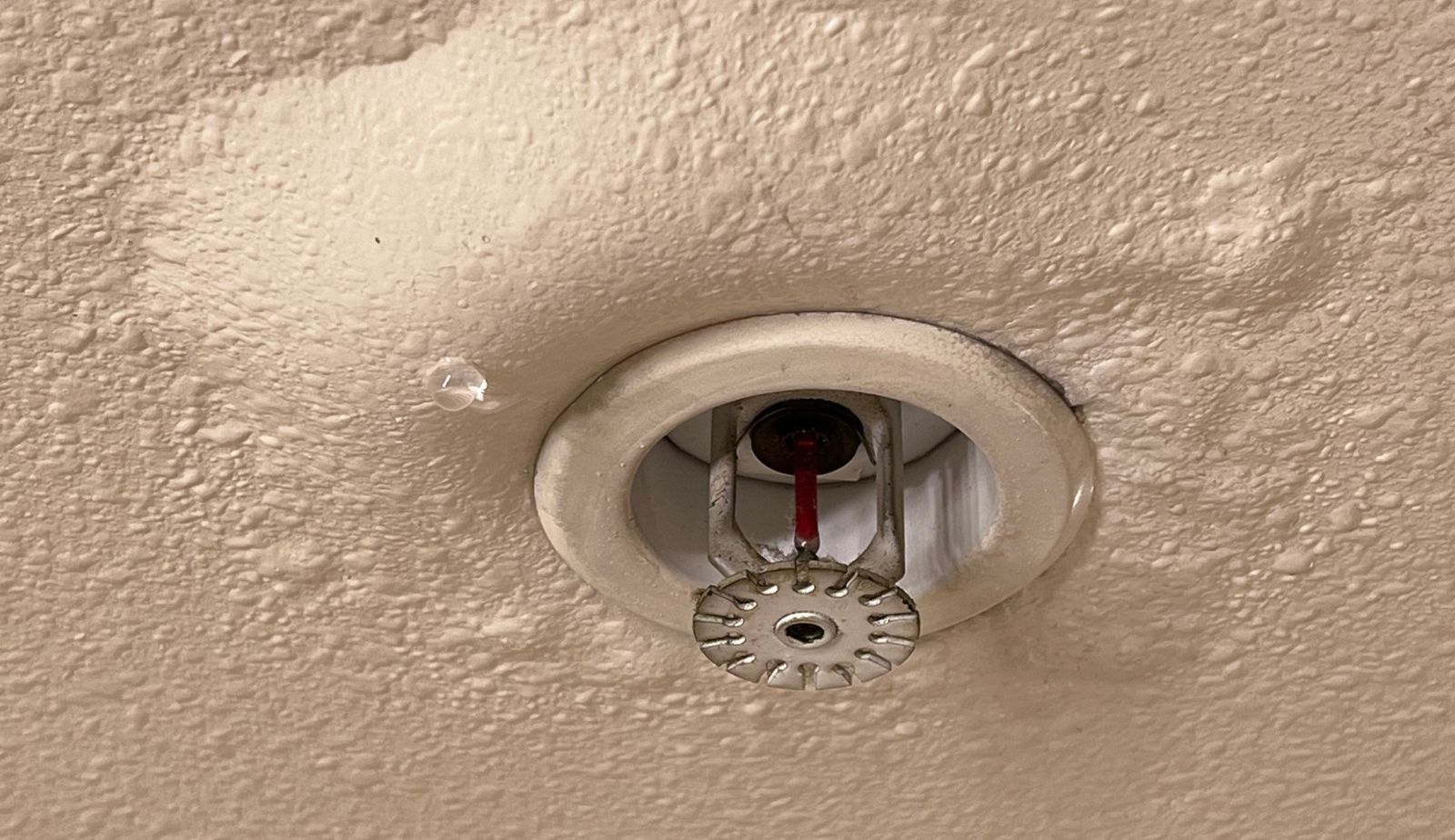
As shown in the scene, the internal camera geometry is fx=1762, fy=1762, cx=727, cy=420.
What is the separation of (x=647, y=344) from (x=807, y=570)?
11cm

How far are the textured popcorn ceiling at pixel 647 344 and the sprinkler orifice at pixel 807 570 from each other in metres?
0.09

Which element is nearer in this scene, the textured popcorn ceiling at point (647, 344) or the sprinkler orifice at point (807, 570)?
the textured popcorn ceiling at point (647, 344)

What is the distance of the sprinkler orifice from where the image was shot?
0.72m

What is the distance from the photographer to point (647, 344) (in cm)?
71

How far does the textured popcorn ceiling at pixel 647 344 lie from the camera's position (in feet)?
2.01

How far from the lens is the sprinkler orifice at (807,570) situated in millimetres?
724

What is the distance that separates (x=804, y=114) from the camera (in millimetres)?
615

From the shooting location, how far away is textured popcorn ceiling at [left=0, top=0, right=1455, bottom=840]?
0.61 meters

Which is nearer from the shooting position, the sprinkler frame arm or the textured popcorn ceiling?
the textured popcorn ceiling

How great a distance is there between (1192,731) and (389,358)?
0.46 meters

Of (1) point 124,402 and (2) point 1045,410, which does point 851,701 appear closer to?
(2) point 1045,410

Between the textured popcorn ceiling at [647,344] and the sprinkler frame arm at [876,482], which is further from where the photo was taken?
the sprinkler frame arm at [876,482]

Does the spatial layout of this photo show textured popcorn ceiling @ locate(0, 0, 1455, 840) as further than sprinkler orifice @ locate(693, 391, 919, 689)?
No

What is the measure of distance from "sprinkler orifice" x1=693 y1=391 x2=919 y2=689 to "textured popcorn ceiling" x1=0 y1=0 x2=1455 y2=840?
0.28 feet
